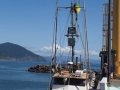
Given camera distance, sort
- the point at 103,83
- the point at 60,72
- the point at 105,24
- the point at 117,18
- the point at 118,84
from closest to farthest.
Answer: the point at 103,83 → the point at 118,84 → the point at 60,72 → the point at 117,18 → the point at 105,24

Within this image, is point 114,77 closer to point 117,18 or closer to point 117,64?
point 117,64

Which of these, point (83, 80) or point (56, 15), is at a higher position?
point (56, 15)

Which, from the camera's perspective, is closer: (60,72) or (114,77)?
(60,72)

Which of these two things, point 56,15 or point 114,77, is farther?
point 114,77

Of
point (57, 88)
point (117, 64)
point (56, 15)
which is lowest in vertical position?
point (57, 88)

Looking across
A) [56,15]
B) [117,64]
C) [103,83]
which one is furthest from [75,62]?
[103,83]

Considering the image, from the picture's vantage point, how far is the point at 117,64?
895 inches

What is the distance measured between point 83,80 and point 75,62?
5350mm

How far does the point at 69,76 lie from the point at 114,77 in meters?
4.73

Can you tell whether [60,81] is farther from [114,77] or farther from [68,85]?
[114,77]

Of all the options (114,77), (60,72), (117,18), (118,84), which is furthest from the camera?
(117,18)

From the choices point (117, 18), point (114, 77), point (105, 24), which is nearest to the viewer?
point (114, 77)

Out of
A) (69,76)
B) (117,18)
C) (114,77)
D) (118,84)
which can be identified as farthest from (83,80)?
(117,18)

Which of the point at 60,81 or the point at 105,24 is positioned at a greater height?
the point at 105,24
